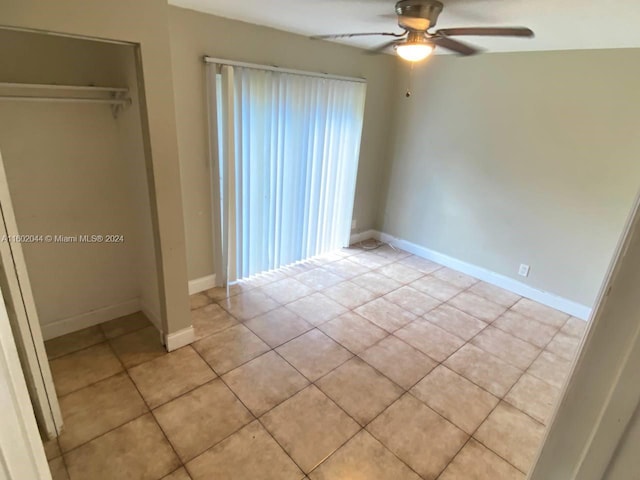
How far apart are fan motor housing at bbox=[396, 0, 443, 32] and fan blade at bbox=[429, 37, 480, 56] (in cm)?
13

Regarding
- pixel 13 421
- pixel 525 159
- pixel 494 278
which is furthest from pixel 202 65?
pixel 494 278

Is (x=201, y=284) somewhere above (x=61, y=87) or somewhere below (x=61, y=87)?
below

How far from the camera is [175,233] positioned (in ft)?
7.63

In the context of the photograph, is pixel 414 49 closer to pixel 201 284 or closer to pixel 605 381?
pixel 605 381

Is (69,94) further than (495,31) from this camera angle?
Yes

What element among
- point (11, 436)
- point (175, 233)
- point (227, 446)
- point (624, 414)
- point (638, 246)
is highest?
point (638, 246)

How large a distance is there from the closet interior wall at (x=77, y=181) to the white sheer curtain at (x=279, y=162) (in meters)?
0.72

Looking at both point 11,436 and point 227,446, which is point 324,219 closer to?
point 227,446

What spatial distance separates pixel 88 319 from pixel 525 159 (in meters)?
4.01

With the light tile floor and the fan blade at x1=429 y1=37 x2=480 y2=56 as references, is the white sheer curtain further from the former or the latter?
the fan blade at x1=429 y1=37 x2=480 y2=56

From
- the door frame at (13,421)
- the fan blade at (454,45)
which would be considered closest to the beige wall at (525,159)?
the fan blade at (454,45)

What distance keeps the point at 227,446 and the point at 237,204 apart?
1944 mm

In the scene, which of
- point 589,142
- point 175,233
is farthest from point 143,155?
point 589,142

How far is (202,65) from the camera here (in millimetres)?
2738
